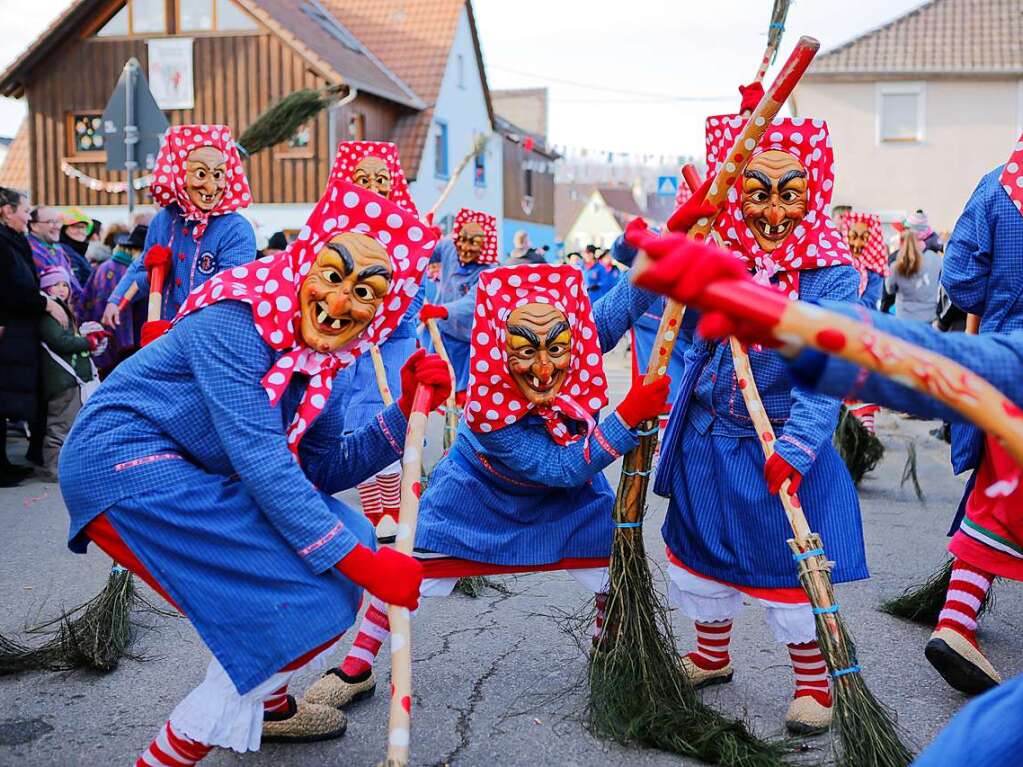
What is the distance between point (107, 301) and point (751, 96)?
5613 mm

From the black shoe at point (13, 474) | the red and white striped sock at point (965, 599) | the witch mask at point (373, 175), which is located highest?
the witch mask at point (373, 175)

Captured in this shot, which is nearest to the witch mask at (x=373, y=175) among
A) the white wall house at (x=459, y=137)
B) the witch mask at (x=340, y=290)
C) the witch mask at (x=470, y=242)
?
the witch mask at (x=470, y=242)

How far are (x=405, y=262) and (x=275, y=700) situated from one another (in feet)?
4.40

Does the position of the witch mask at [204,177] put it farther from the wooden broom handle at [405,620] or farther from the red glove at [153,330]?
the wooden broom handle at [405,620]

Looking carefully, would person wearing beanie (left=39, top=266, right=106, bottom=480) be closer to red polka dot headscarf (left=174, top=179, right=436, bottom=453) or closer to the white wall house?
red polka dot headscarf (left=174, top=179, right=436, bottom=453)

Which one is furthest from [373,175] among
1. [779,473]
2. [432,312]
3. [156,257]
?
[779,473]

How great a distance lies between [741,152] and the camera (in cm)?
349

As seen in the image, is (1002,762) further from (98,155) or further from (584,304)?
(98,155)

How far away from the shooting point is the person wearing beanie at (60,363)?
7.85 meters

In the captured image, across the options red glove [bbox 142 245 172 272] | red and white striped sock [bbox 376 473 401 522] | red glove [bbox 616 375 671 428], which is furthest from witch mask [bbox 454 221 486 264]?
red glove [bbox 616 375 671 428]

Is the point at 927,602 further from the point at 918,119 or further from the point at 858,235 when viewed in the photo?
the point at 918,119

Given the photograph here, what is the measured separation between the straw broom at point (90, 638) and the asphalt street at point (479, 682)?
2.0 inches

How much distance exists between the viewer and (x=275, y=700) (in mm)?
3393

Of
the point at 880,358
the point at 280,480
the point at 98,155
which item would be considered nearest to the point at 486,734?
the point at 280,480
